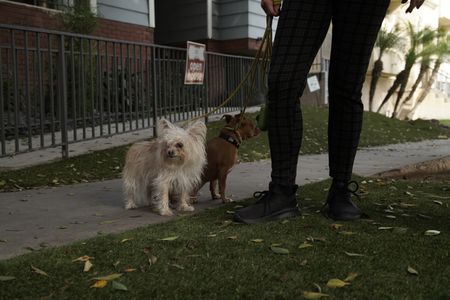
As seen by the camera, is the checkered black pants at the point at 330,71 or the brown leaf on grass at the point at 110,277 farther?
the checkered black pants at the point at 330,71

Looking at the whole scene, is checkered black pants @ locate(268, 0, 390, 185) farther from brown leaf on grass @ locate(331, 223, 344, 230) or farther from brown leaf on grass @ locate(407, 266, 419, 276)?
brown leaf on grass @ locate(407, 266, 419, 276)

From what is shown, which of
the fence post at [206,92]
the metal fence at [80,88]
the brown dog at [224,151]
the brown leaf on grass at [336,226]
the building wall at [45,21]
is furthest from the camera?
the fence post at [206,92]

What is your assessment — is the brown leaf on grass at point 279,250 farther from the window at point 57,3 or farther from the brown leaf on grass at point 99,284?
the window at point 57,3

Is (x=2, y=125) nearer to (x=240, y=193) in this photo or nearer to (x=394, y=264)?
(x=240, y=193)

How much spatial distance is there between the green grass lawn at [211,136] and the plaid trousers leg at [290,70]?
2919 millimetres

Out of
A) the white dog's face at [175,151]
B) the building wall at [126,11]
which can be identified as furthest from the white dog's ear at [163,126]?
the building wall at [126,11]

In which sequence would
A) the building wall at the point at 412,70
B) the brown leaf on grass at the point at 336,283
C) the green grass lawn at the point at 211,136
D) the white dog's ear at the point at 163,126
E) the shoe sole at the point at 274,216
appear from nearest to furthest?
the brown leaf on grass at the point at 336,283, the shoe sole at the point at 274,216, the white dog's ear at the point at 163,126, the green grass lawn at the point at 211,136, the building wall at the point at 412,70

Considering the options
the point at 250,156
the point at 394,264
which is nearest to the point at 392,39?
the point at 250,156

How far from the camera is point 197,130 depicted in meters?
3.88

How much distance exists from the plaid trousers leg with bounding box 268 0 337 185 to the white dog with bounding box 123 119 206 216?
0.75 m

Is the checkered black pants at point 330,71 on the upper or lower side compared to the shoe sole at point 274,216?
upper

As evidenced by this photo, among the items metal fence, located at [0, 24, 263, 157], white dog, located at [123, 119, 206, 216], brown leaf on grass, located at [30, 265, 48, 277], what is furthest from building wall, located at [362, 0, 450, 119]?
brown leaf on grass, located at [30, 265, 48, 277]

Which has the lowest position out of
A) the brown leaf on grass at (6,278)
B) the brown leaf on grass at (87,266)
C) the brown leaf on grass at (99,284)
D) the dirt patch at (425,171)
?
the dirt patch at (425,171)

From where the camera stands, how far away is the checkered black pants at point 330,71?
3.00m
